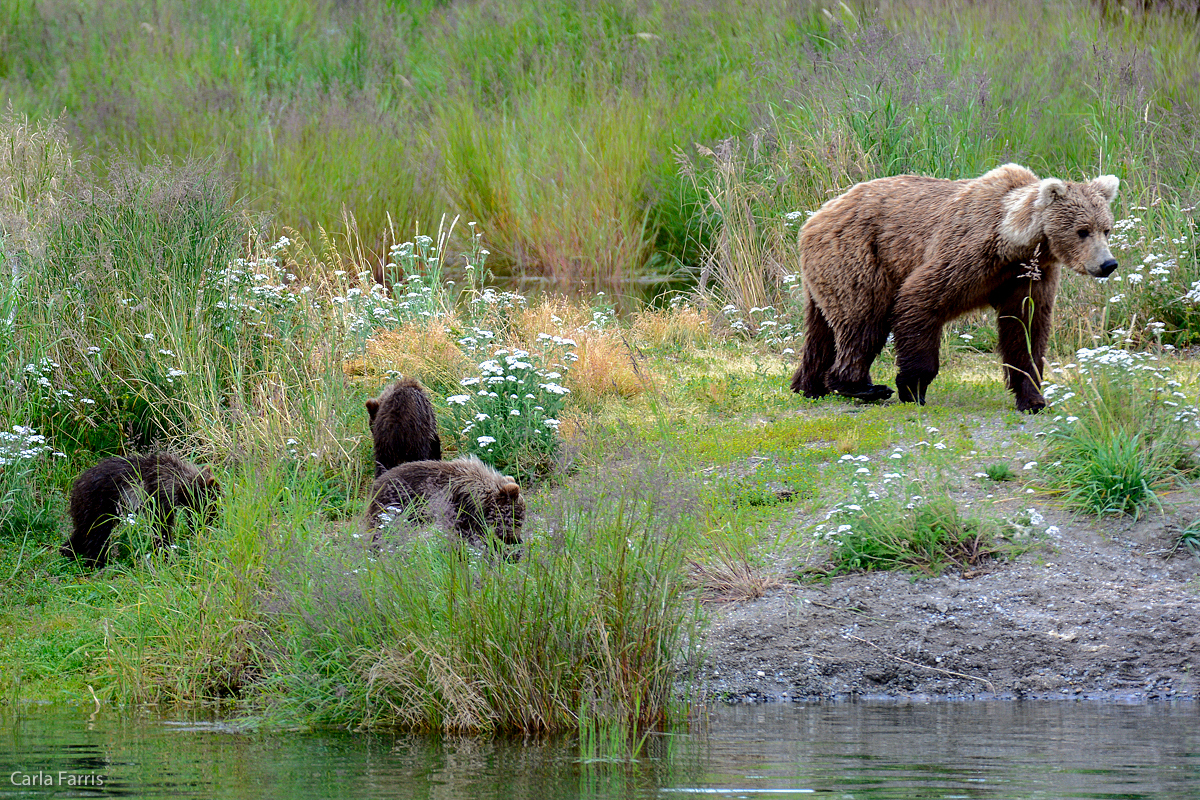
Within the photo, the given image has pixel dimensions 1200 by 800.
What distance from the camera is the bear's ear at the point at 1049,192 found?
900 centimetres

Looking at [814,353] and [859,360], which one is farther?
[814,353]

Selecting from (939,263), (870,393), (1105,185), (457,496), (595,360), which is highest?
(1105,185)

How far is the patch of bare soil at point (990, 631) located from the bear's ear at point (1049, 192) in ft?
7.39

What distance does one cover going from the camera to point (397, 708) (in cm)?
615

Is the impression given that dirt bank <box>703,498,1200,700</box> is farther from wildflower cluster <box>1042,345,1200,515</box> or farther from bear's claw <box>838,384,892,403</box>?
bear's claw <box>838,384,892,403</box>

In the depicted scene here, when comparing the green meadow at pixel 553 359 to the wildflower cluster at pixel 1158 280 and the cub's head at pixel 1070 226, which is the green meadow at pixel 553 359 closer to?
the wildflower cluster at pixel 1158 280

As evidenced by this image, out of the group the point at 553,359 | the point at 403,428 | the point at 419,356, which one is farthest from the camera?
the point at 419,356

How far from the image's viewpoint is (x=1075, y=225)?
900cm

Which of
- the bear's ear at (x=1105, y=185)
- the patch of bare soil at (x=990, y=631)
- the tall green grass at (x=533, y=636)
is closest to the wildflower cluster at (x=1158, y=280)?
the bear's ear at (x=1105, y=185)

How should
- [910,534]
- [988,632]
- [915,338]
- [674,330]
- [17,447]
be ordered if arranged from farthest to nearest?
1. [674,330]
2. [915,338]
3. [17,447]
4. [910,534]
5. [988,632]

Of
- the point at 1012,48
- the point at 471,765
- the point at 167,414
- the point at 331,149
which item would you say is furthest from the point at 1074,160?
the point at 471,765

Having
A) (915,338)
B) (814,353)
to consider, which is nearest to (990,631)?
(915,338)

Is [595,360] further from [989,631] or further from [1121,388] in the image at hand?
[989,631]

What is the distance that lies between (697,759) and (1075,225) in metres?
5.14
